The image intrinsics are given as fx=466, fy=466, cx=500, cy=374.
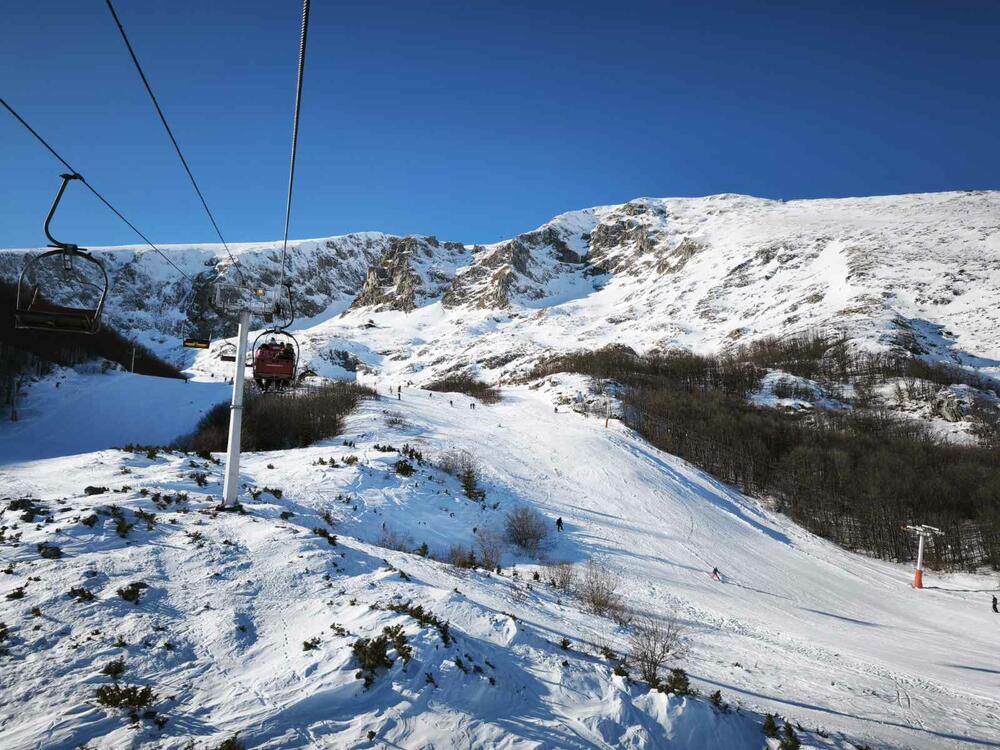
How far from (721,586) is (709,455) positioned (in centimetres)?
3835

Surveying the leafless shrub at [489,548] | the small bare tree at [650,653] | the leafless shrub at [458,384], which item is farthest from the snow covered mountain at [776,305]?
the small bare tree at [650,653]

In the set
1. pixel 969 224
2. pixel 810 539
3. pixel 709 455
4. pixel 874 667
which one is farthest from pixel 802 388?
pixel 969 224

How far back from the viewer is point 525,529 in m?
24.5

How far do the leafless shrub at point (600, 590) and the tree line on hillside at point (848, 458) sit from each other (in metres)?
36.1

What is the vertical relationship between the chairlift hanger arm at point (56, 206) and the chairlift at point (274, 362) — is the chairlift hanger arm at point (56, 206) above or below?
above

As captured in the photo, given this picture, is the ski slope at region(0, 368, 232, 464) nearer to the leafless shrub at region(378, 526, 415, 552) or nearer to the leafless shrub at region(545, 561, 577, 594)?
the leafless shrub at region(378, 526, 415, 552)

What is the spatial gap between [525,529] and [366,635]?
1808 cm

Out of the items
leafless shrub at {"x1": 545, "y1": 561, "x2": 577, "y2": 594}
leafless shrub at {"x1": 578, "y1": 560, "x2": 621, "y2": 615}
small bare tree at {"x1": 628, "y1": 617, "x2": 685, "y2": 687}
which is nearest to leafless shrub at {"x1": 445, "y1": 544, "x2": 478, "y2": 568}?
leafless shrub at {"x1": 545, "y1": 561, "x2": 577, "y2": 594}

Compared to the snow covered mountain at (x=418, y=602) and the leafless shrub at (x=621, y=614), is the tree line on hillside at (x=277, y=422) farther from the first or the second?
the leafless shrub at (x=621, y=614)

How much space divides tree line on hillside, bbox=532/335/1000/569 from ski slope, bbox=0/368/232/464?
48.7 m

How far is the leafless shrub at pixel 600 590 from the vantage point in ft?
49.7

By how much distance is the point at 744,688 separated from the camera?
10070 mm

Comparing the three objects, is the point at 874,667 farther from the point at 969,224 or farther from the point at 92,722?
the point at 969,224

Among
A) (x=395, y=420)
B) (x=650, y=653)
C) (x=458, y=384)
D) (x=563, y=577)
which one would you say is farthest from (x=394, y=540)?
(x=458, y=384)
